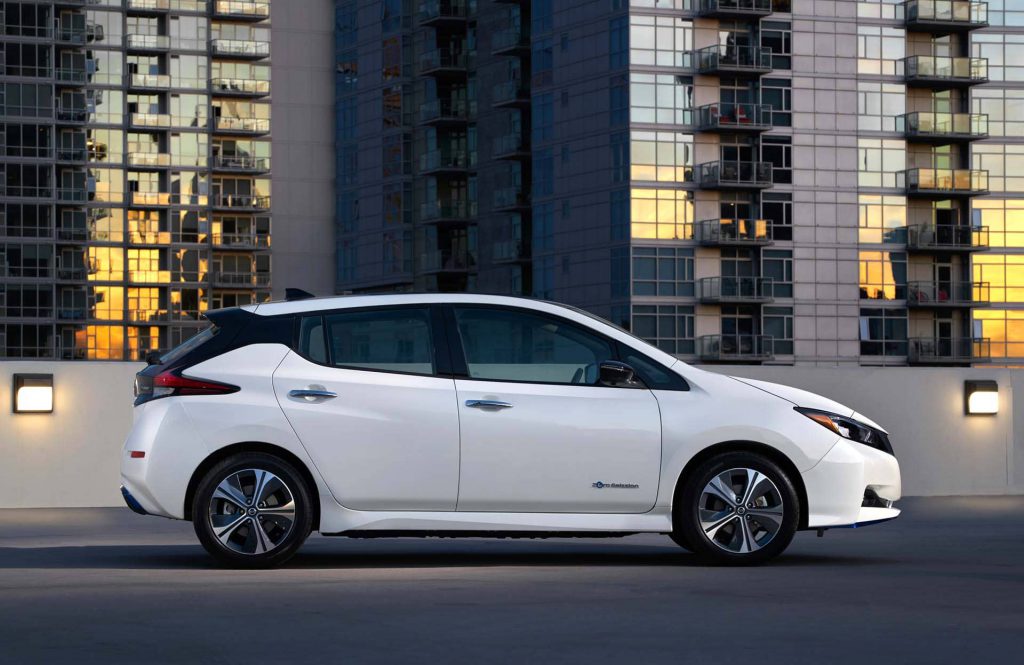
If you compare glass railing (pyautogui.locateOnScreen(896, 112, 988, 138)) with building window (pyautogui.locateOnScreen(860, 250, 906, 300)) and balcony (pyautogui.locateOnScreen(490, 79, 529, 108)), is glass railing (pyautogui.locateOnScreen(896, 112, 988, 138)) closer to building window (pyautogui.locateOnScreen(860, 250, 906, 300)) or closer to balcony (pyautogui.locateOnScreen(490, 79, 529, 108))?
building window (pyautogui.locateOnScreen(860, 250, 906, 300))

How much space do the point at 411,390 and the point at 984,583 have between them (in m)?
3.42

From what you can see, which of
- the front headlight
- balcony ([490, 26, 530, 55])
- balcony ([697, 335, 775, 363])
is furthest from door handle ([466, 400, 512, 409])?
balcony ([490, 26, 530, 55])

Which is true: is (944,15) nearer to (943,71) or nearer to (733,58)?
(943,71)

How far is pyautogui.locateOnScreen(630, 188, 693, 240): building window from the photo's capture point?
264 feet

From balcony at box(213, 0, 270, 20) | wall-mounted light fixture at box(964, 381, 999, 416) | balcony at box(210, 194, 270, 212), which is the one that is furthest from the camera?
balcony at box(213, 0, 270, 20)

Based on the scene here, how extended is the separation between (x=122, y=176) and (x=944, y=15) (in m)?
54.7

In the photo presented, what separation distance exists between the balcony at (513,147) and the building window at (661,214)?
7.90m

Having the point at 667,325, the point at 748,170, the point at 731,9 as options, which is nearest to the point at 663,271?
the point at 667,325

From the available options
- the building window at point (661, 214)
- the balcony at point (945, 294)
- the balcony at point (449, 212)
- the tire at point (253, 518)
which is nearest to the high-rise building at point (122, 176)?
the balcony at point (449, 212)

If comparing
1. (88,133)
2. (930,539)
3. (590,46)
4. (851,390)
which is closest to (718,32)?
(590,46)

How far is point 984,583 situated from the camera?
10.3m

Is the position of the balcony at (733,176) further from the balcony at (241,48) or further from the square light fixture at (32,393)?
the square light fixture at (32,393)

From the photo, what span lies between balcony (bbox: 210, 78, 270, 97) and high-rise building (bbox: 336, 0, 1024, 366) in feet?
96.1

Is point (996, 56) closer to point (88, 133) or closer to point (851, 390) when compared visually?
point (88, 133)
